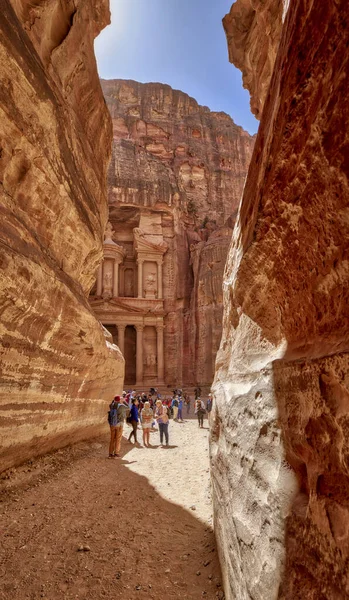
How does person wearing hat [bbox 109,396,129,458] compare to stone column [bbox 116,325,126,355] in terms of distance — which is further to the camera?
stone column [bbox 116,325,126,355]

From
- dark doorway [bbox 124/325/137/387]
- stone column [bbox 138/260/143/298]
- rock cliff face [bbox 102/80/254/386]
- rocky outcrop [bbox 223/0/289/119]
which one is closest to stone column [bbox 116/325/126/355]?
dark doorway [bbox 124/325/137/387]

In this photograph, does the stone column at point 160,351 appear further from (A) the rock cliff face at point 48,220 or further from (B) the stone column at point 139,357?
(A) the rock cliff face at point 48,220

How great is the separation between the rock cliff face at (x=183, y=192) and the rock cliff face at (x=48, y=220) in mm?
19898

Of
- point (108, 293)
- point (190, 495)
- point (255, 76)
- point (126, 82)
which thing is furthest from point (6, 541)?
point (126, 82)

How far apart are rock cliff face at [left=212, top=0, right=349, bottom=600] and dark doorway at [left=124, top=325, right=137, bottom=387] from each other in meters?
28.5

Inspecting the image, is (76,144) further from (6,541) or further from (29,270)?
(6,541)

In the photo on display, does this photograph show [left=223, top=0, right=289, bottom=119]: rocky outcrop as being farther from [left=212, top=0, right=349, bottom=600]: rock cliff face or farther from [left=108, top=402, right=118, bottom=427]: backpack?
[left=108, top=402, right=118, bottom=427]: backpack

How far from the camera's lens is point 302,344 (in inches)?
Result: 69.4

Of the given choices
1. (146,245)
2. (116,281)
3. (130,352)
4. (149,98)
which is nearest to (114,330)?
(130,352)

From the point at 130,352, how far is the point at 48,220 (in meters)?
26.3

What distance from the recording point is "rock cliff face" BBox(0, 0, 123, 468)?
4.54 m

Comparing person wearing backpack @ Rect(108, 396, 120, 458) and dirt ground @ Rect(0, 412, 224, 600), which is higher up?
person wearing backpack @ Rect(108, 396, 120, 458)

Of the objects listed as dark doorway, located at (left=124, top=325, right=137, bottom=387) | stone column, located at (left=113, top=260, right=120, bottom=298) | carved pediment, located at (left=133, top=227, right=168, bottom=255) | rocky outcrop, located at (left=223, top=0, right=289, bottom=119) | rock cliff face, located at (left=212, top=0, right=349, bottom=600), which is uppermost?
carved pediment, located at (left=133, top=227, right=168, bottom=255)

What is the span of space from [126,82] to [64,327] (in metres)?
45.6
